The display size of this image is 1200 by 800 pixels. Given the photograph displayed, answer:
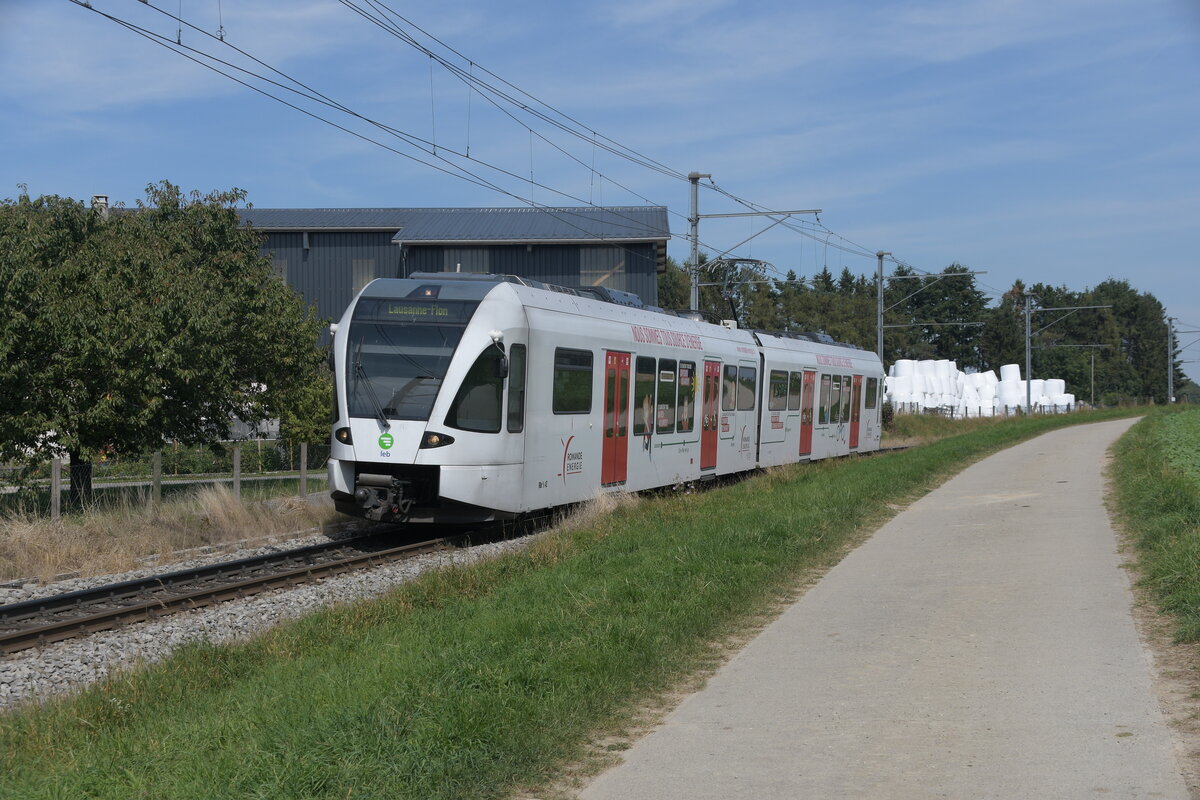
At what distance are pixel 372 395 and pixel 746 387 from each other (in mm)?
11494

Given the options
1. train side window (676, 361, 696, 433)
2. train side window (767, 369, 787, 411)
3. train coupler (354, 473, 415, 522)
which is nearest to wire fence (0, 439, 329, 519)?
train coupler (354, 473, 415, 522)

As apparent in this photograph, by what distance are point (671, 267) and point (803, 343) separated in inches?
3392

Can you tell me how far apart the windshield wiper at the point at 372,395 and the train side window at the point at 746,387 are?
1086 centimetres

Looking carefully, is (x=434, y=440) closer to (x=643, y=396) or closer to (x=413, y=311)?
(x=413, y=311)

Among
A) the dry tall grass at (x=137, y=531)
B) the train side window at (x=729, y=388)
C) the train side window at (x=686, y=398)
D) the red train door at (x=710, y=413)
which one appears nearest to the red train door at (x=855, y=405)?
the train side window at (x=729, y=388)

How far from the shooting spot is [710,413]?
73.0ft

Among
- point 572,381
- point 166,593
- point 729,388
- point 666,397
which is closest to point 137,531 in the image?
point 166,593

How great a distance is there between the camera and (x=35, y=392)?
17.3m

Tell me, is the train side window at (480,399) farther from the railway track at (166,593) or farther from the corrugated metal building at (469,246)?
the corrugated metal building at (469,246)

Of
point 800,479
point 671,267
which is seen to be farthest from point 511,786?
point 671,267

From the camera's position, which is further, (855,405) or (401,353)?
(855,405)

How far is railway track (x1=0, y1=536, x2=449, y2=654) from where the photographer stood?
9.98 meters

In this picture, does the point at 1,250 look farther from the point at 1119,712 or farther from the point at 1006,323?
the point at 1006,323

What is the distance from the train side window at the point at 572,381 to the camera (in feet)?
53.0
